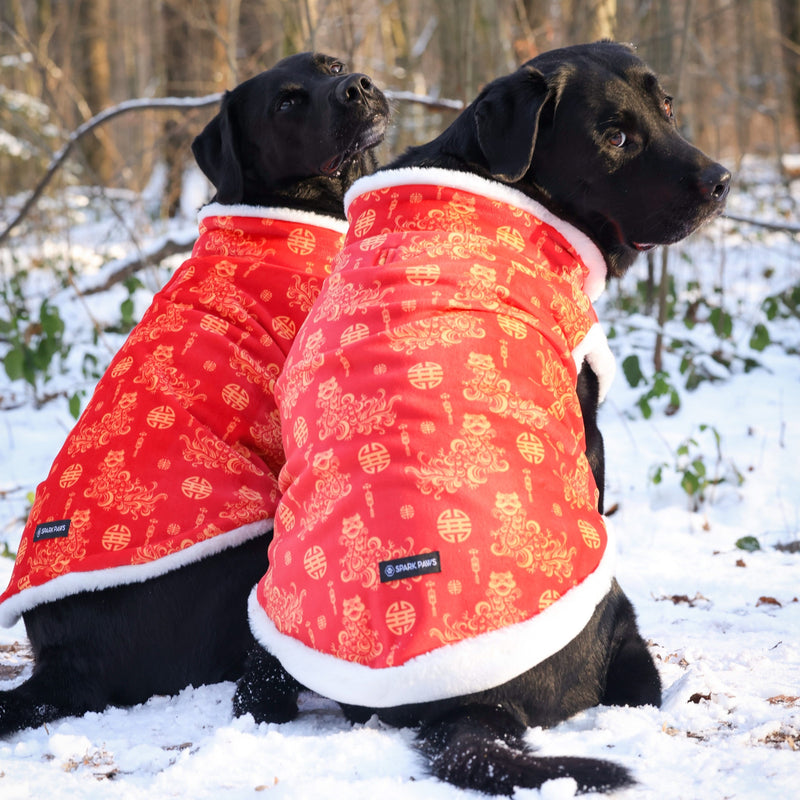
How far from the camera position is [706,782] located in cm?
180

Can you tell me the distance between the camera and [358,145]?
337cm

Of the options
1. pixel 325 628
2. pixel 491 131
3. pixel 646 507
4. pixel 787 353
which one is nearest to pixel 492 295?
pixel 491 131

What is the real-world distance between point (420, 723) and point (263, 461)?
1.02 m

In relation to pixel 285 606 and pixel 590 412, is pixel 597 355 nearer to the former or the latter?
pixel 590 412

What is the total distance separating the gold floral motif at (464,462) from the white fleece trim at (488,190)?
2.15 feet

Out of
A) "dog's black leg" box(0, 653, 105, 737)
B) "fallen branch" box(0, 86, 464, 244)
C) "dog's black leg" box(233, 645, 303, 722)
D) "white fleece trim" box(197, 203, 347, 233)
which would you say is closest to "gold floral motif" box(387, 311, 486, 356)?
"dog's black leg" box(233, 645, 303, 722)

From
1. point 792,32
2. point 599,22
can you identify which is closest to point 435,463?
point 599,22

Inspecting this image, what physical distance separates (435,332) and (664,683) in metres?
1.13

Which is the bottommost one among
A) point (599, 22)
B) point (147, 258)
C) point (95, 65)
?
point (147, 258)

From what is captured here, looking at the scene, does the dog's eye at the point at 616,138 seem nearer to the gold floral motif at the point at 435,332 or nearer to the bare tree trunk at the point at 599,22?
the gold floral motif at the point at 435,332

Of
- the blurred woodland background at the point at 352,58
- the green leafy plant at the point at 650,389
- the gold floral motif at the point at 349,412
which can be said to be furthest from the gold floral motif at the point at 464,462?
the green leafy plant at the point at 650,389

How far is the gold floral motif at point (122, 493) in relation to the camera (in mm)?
2551

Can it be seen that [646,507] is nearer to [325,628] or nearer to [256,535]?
[256,535]

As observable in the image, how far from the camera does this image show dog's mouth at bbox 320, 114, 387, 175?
335cm
